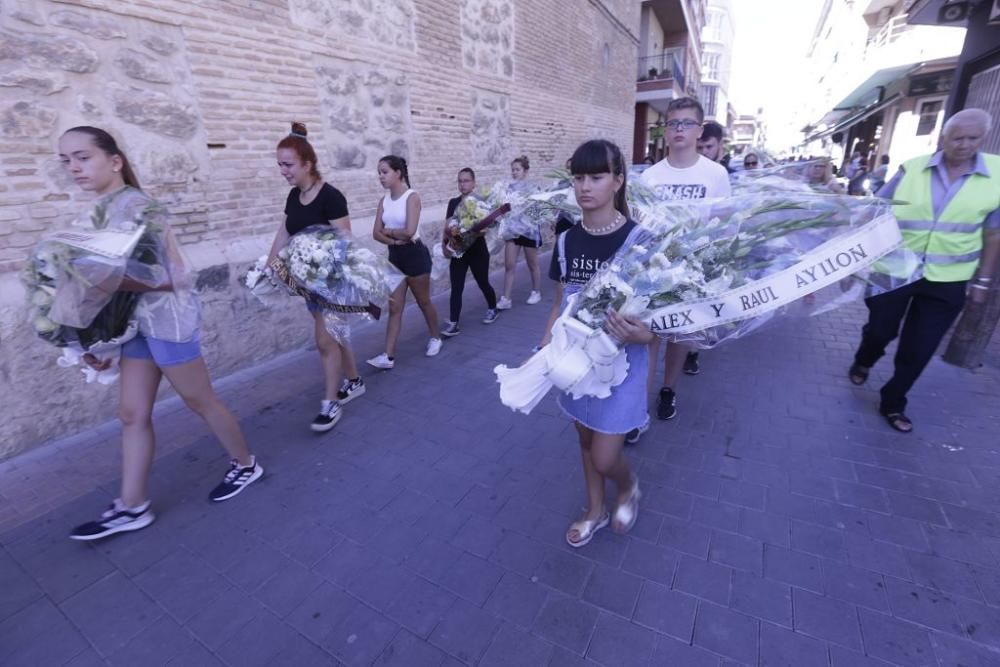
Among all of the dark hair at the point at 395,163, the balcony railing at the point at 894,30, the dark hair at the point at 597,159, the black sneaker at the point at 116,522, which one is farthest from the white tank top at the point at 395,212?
the balcony railing at the point at 894,30

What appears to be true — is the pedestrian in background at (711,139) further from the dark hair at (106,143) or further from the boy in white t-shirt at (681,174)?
the dark hair at (106,143)

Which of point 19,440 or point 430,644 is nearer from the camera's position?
point 430,644

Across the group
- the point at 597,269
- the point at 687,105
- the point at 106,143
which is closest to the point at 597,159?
the point at 597,269

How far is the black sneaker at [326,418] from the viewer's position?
3797 mm

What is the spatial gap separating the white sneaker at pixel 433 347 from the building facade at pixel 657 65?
16476 millimetres

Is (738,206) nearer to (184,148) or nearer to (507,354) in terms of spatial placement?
(507,354)

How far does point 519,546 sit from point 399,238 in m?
3.12

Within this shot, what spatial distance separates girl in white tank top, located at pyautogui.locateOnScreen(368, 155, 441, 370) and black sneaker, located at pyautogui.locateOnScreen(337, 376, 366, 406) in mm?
524

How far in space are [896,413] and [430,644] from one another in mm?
3755

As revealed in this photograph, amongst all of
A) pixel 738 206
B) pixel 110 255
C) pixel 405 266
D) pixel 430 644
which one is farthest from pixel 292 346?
pixel 738 206

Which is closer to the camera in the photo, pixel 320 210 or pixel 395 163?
pixel 320 210

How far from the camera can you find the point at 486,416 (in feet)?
13.2

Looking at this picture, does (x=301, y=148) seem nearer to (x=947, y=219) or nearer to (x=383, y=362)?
(x=383, y=362)

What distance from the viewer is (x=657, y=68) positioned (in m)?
23.0
